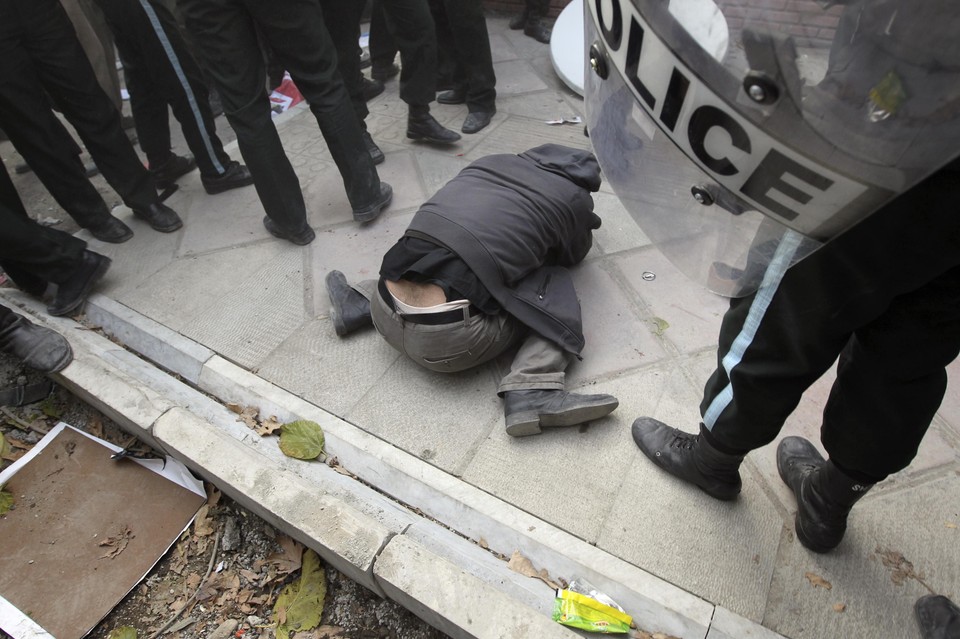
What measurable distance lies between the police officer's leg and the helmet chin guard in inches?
80.9

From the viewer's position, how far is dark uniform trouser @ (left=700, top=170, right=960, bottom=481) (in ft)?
3.07

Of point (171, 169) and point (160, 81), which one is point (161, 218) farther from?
point (160, 81)

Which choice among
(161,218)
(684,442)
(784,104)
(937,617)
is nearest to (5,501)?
(161,218)

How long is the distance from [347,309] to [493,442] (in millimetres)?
906

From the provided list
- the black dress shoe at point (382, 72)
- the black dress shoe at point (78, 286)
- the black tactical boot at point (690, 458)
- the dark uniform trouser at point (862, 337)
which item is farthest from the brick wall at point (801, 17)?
the black dress shoe at point (382, 72)

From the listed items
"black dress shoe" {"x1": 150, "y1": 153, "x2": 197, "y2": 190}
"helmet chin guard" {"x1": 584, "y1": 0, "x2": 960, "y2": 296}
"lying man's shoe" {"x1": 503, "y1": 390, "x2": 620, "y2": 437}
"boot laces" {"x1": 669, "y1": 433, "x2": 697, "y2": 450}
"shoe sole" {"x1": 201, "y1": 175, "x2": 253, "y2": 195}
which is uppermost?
"helmet chin guard" {"x1": 584, "y1": 0, "x2": 960, "y2": 296}

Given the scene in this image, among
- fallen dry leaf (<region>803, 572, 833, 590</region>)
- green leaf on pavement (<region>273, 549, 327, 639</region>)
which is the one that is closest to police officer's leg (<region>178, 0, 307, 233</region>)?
green leaf on pavement (<region>273, 549, 327, 639</region>)

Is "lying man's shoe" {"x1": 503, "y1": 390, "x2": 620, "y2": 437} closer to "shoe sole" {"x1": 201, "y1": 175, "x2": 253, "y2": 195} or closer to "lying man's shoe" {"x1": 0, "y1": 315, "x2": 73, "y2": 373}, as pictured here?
"lying man's shoe" {"x1": 0, "y1": 315, "x2": 73, "y2": 373}

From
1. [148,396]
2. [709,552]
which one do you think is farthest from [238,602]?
[709,552]

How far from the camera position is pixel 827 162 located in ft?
2.58

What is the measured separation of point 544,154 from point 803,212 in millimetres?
1798

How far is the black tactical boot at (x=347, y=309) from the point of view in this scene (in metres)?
2.50

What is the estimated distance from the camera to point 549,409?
201 centimetres

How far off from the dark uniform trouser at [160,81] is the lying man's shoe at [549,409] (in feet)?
8.35
